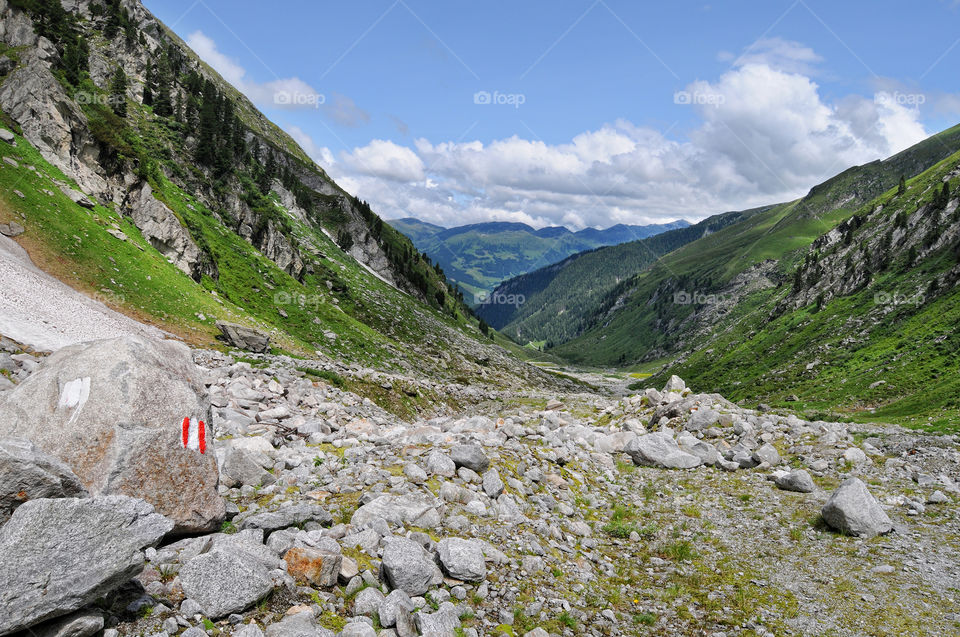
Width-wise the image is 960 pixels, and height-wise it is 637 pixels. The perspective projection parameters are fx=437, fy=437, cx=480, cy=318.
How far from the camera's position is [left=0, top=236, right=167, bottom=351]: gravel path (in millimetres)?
21125

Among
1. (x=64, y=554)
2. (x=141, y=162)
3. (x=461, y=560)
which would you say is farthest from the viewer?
(x=141, y=162)

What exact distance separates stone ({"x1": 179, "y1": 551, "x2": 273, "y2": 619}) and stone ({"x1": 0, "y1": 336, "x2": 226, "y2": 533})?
6.44ft

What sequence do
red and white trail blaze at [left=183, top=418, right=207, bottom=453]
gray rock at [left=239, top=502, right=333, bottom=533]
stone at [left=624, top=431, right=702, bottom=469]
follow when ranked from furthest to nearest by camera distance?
stone at [left=624, top=431, right=702, bottom=469] → red and white trail blaze at [left=183, top=418, right=207, bottom=453] → gray rock at [left=239, top=502, right=333, bottom=533]

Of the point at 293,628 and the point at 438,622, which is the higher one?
the point at 293,628

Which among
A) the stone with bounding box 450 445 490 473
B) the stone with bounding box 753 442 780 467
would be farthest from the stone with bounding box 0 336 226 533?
the stone with bounding box 753 442 780 467

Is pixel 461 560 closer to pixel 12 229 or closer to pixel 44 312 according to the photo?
A: pixel 44 312

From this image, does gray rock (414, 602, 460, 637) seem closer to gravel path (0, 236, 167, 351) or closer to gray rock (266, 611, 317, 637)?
gray rock (266, 611, 317, 637)

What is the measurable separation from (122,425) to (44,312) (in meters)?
24.1

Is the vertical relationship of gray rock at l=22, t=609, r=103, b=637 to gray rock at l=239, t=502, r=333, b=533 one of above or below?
above

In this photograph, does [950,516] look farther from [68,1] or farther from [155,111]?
[68,1]

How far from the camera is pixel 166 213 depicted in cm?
4834

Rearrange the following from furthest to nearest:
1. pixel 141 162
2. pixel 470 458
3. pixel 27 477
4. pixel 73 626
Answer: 1. pixel 141 162
2. pixel 470 458
3. pixel 27 477
4. pixel 73 626

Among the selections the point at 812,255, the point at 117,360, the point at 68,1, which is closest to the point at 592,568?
the point at 117,360

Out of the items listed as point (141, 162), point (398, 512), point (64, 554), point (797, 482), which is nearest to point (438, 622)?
point (398, 512)
